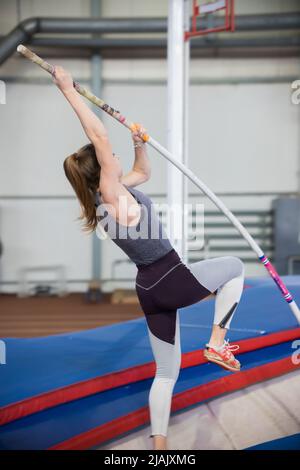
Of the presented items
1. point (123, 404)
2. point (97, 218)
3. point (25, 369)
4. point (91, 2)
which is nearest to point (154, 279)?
point (97, 218)

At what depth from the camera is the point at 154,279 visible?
5.84 feet

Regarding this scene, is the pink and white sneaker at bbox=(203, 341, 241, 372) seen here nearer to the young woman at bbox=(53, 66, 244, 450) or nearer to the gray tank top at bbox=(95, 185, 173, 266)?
the young woman at bbox=(53, 66, 244, 450)

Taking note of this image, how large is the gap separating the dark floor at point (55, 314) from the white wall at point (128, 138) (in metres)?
0.51

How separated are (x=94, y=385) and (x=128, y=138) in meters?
4.48

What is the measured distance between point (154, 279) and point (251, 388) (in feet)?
3.20

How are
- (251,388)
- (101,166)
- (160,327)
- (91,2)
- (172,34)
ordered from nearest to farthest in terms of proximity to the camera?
1. (101,166)
2. (160,327)
3. (251,388)
4. (172,34)
5. (91,2)

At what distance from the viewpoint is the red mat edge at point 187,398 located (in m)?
1.80

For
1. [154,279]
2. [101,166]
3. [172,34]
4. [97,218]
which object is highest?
[172,34]

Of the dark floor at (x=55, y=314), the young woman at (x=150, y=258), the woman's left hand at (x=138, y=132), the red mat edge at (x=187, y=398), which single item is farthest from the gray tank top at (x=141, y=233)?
the dark floor at (x=55, y=314)

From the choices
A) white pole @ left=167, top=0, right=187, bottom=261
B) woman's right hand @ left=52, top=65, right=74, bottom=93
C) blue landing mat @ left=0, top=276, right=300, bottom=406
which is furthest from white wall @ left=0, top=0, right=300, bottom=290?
woman's right hand @ left=52, top=65, right=74, bottom=93

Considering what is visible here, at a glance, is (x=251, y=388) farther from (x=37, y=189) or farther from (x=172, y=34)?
(x=37, y=189)

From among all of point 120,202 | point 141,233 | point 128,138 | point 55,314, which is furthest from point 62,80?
point 128,138

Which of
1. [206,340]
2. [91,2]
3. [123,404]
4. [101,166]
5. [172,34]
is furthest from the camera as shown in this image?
[91,2]

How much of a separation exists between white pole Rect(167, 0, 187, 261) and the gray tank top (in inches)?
43.0
